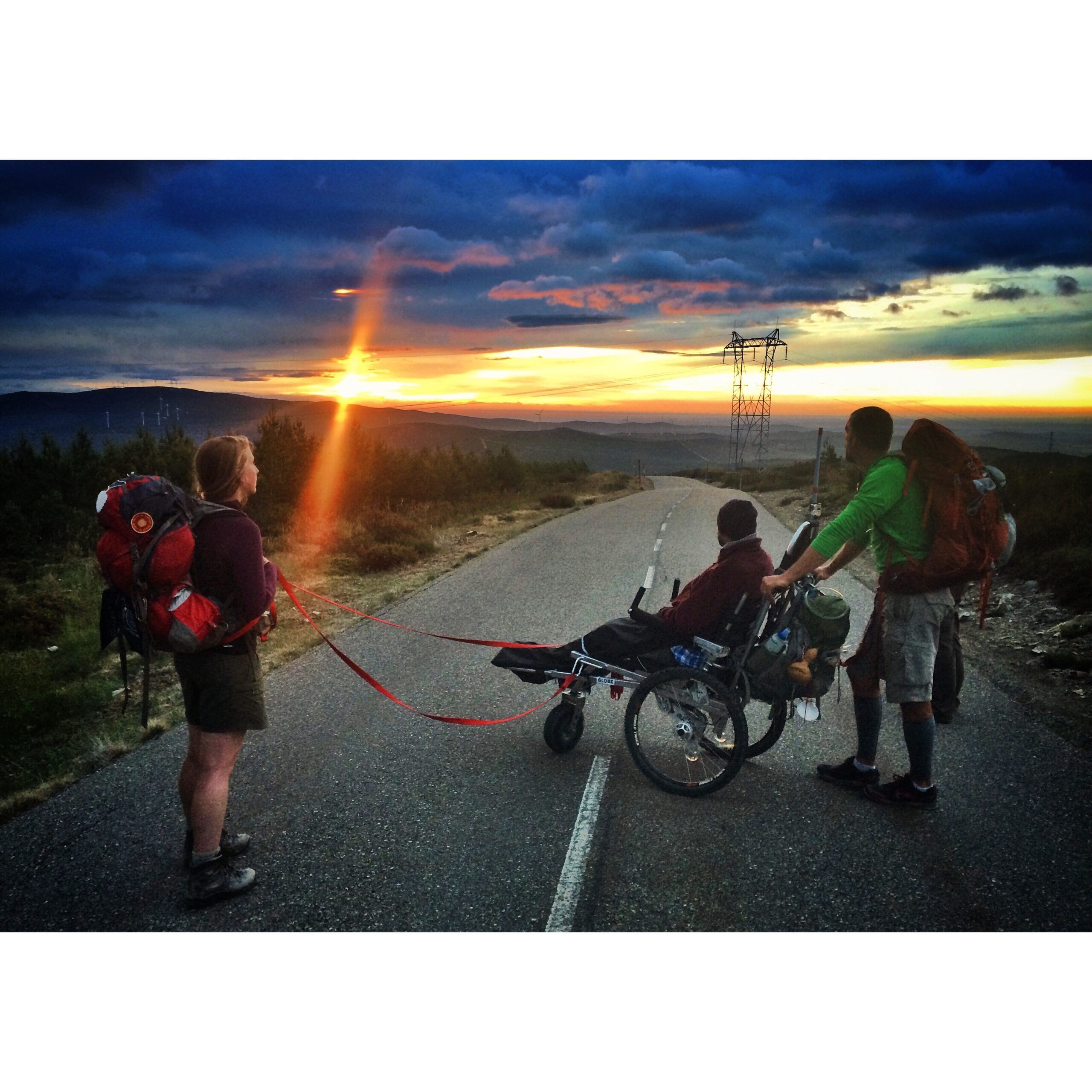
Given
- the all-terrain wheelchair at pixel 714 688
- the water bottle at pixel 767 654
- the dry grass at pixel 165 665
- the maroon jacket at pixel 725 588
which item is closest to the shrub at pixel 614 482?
the dry grass at pixel 165 665

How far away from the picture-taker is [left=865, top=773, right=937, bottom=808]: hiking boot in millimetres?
3551

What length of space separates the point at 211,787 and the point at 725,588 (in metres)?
2.68

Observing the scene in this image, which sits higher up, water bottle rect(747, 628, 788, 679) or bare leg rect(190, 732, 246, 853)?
water bottle rect(747, 628, 788, 679)

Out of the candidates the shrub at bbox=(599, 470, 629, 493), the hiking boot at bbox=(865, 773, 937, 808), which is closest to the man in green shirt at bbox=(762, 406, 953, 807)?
the hiking boot at bbox=(865, 773, 937, 808)

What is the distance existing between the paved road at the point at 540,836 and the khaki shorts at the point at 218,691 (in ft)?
2.52

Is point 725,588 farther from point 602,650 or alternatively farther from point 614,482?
point 614,482

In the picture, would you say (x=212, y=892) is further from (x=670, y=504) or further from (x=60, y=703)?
(x=670, y=504)

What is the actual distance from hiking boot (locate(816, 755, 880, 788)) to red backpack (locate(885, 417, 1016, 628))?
3.61 feet

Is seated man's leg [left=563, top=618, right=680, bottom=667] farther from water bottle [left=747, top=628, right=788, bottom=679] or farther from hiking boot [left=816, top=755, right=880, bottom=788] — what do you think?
hiking boot [left=816, top=755, right=880, bottom=788]

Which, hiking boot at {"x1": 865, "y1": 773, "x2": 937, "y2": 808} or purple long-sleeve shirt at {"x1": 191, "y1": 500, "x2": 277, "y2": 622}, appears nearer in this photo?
purple long-sleeve shirt at {"x1": 191, "y1": 500, "x2": 277, "y2": 622}

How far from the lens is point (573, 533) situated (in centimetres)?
1516

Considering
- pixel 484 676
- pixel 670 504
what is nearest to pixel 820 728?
pixel 484 676

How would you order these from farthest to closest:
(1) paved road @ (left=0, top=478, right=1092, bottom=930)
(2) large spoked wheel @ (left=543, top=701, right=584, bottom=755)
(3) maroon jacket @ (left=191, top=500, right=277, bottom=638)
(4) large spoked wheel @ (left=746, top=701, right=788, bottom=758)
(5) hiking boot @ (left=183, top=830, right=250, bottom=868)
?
(2) large spoked wheel @ (left=543, top=701, right=584, bottom=755) < (4) large spoked wheel @ (left=746, top=701, right=788, bottom=758) < (5) hiking boot @ (left=183, top=830, right=250, bottom=868) < (1) paved road @ (left=0, top=478, right=1092, bottom=930) < (3) maroon jacket @ (left=191, top=500, right=277, bottom=638)

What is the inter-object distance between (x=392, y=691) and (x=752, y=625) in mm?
2972
